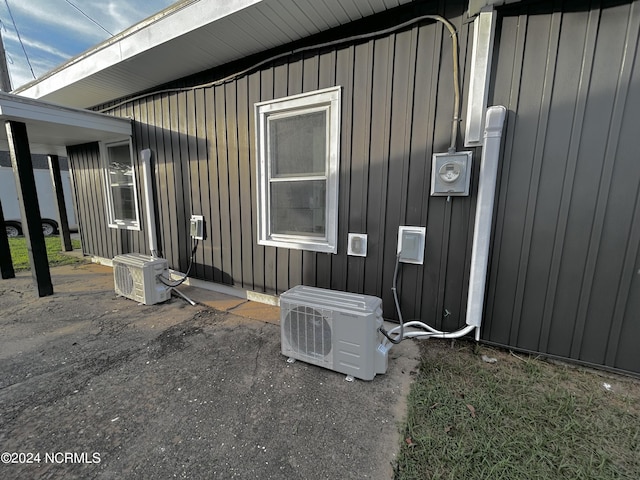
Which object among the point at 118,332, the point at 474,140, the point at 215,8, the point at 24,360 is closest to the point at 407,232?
the point at 474,140

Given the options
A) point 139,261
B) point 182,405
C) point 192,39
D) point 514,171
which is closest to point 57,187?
point 139,261

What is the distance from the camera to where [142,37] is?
8.43 ft

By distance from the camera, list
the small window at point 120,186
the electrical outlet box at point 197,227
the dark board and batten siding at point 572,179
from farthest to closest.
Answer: the small window at point 120,186
the electrical outlet box at point 197,227
the dark board and batten siding at point 572,179

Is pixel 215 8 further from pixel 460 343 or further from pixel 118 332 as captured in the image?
pixel 460 343

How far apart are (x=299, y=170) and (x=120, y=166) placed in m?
3.36

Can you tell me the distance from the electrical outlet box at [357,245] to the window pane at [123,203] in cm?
364

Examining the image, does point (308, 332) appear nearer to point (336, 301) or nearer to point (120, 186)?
point (336, 301)

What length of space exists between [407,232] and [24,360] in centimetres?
312

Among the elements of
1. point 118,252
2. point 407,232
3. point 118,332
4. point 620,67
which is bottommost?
point 118,332

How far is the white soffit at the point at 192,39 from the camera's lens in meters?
2.05

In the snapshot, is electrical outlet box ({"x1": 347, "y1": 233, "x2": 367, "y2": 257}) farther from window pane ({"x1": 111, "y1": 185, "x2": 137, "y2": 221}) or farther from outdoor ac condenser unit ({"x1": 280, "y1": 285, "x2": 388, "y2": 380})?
window pane ({"x1": 111, "y1": 185, "x2": 137, "y2": 221})

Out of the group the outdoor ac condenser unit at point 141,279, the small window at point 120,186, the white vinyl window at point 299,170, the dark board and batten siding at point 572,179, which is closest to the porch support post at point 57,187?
the small window at point 120,186

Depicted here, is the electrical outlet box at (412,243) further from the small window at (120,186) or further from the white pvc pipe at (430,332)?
the small window at (120,186)

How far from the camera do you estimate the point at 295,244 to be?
2695 millimetres
